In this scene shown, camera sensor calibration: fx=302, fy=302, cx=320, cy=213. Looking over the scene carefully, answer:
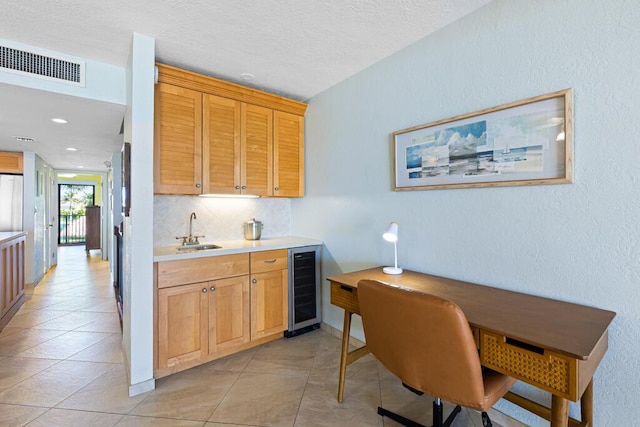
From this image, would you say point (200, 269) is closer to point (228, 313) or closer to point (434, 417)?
point (228, 313)

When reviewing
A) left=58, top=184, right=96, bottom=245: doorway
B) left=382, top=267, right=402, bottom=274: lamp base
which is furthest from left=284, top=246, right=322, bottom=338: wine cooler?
left=58, top=184, right=96, bottom=245: doorway

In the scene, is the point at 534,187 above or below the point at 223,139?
below

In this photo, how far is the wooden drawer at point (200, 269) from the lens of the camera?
2.17 metres

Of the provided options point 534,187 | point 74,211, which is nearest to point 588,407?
point 534,187

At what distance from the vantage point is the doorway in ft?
31.1

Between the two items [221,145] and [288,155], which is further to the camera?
[288,155]

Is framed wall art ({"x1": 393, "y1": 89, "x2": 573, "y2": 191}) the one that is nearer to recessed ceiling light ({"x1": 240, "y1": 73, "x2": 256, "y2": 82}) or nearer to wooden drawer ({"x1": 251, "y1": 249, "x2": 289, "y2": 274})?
wooden drawer ({"x1": 251, "y1": 249, "x2": 289, "y2": 274})

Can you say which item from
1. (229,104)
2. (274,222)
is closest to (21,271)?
(274,222)

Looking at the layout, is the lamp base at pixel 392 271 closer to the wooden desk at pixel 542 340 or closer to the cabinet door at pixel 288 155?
the wooden desk at pixel 542 340

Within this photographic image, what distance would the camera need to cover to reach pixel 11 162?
14.9 ft

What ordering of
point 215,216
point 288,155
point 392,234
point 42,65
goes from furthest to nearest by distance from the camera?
point 288,155 → point 215,216 → point 42,65 → point 392,234

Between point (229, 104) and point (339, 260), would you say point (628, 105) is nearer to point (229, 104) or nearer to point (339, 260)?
point (339, 260)

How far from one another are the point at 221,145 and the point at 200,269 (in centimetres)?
108

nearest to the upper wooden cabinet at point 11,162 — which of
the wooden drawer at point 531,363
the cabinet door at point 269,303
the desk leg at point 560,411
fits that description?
the cabinet door at point 269,303
